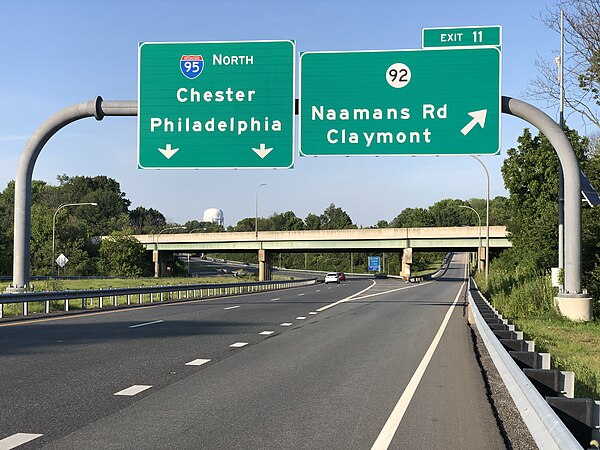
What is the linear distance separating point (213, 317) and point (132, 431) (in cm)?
1432

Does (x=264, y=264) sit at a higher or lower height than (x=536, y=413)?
lower

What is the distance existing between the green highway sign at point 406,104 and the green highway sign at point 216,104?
1.08m

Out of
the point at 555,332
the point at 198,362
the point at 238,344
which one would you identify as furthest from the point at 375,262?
the point at 198,362

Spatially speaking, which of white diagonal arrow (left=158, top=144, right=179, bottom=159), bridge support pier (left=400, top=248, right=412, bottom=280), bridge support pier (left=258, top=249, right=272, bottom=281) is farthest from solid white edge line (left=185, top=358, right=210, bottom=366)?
bridge support pier (left=258, top=249, right=272, bottom=281)

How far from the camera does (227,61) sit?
62.8ft

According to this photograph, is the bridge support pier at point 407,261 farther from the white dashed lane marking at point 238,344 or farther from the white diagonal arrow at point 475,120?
the white dashed lane marking at point 238,344

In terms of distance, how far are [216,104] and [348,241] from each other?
205 feet

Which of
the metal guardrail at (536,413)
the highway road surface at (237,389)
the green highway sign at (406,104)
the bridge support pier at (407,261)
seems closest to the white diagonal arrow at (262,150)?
the green highway sign at (406,104)

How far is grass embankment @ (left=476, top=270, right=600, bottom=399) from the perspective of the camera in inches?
399

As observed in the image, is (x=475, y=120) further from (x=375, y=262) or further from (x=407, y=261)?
(x=375, y=262)

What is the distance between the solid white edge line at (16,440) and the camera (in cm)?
589

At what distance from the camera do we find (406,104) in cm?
1834

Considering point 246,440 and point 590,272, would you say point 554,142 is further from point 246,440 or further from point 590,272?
point 246,440

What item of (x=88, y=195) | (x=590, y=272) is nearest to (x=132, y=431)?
(x=590, y=272)
